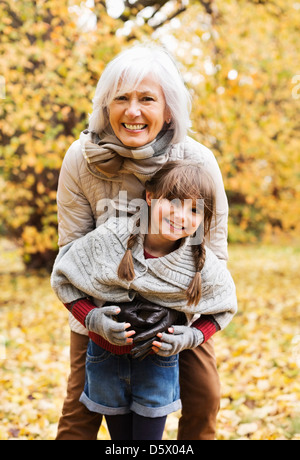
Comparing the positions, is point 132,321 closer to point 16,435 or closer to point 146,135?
point 146,135

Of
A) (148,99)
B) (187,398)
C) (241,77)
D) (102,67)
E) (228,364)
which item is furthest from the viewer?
(241,77)

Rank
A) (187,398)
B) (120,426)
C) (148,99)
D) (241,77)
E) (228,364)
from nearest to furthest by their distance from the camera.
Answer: (148,99)
(120,426)
(187,398)
(228,364)
(241,77)

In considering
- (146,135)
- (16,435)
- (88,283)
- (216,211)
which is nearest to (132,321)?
(88,283)

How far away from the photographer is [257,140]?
6.02m

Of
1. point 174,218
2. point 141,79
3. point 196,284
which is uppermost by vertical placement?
point 141,79

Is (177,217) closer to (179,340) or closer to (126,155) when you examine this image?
(126,155)

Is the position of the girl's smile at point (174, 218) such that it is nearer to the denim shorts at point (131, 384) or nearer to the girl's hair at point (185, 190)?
the girl's hair at point (185, 190)

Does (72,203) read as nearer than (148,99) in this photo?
No

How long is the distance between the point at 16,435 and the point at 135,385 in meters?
1.32

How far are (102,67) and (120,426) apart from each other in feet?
12.3

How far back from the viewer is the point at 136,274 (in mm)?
1689

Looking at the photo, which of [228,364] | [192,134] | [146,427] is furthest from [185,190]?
[192,134]

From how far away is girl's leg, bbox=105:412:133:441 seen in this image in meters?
1.89

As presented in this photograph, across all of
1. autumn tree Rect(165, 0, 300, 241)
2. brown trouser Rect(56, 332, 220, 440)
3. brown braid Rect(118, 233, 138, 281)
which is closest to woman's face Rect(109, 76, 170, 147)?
brown braid Rect(118, 233, 138, 281)
